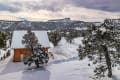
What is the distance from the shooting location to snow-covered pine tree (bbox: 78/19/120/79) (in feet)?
66.4

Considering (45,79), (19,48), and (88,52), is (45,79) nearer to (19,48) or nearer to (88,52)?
(88,52)

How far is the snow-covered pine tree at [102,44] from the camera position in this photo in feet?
66.4

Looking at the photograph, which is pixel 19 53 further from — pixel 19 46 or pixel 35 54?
pixel 35 54

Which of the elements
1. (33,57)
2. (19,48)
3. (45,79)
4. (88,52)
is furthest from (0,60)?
(88,52)

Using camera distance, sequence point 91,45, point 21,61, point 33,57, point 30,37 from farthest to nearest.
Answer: point 21,61
point 30,37
point 33,57
point 91,45

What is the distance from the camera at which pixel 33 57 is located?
107 feet

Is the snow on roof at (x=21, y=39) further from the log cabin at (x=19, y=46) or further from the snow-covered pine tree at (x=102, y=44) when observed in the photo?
the snow-covered pine tree at (x=102, y=44)

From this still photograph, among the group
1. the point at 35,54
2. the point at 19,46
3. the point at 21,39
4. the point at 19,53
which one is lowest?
the point at 19,53

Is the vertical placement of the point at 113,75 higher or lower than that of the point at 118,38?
lower

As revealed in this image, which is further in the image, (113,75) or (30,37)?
(30,37)

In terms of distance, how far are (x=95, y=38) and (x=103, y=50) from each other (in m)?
1.28

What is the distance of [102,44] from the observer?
20.1 meters

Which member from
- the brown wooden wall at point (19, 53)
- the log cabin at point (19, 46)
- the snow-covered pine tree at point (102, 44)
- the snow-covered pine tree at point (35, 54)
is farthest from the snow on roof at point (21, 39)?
the snow-covered pine tree at point (102, 44)

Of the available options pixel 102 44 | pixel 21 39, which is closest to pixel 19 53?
pixel 21 39
